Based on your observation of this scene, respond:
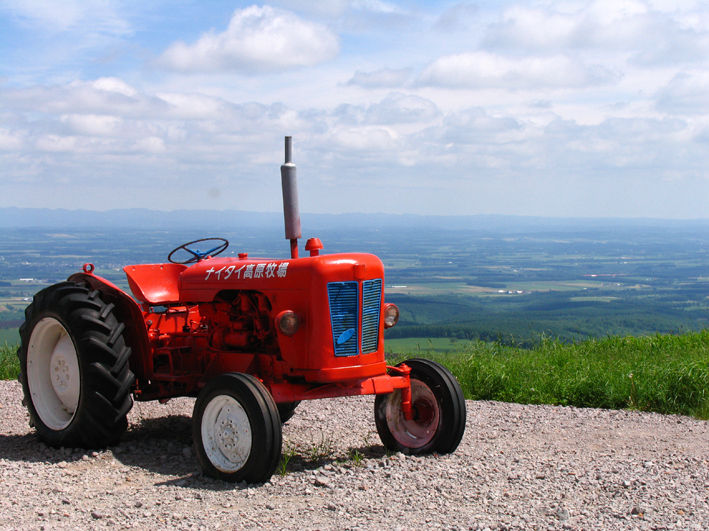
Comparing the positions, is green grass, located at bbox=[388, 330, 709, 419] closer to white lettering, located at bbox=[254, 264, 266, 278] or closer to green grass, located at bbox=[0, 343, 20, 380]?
white lettering, located at bbox=[254, 264, 266, 278]

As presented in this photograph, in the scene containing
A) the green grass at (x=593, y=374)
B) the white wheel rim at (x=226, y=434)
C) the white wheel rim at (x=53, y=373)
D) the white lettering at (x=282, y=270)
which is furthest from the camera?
the green grass at (x=593, y=374)

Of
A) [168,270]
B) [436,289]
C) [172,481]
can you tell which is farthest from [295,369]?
[436,289]

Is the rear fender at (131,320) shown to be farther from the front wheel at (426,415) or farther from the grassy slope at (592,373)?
the grassy slope at (592,373)

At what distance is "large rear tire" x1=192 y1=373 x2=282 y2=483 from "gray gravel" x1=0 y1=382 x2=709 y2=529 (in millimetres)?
133

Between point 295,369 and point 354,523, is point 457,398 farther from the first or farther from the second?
point 354,523

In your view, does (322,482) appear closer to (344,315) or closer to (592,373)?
(344,315)

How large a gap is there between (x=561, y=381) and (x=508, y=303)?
42.6 m

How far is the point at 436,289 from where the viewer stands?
57.0 m

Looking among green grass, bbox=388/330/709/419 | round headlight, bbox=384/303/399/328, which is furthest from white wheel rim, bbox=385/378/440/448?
green grass, bbox=388/330/709/419

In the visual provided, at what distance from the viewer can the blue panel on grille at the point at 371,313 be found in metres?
5.49

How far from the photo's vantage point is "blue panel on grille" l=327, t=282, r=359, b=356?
534 centimetres

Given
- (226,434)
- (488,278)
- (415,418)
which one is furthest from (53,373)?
(488,278)

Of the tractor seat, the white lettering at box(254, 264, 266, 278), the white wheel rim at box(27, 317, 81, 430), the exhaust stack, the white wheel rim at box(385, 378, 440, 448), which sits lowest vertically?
the white wheel rim at box(385, 378, 440, 448)

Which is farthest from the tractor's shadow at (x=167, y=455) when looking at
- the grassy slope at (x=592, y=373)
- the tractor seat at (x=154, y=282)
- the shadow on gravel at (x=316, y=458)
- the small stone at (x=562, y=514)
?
the grassy slope at (x=592, y=373)
